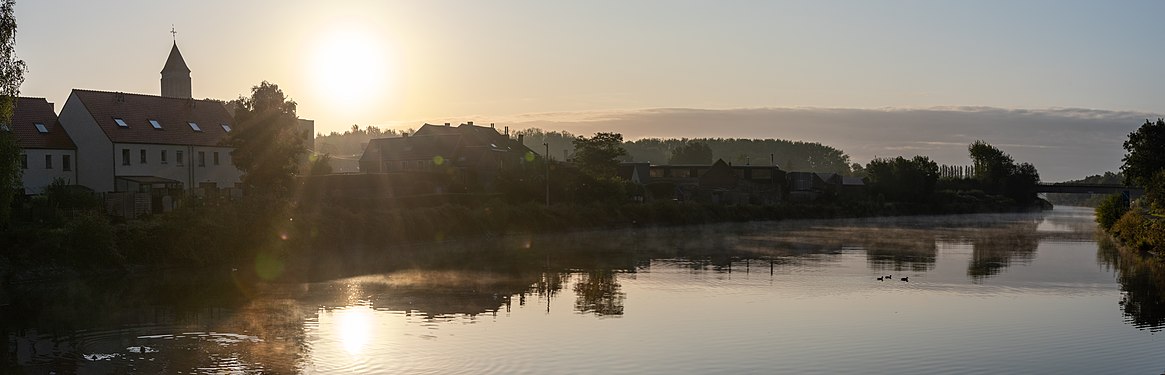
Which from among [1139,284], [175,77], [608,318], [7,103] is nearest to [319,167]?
[175,77]

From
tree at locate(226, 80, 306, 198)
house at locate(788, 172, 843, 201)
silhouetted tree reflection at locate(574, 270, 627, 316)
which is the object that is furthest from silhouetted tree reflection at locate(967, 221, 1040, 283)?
house at locate(788, 172, 843, 201)

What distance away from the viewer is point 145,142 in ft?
204

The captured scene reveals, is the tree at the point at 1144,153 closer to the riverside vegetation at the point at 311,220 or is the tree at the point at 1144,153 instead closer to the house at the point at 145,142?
the riverside vegetation at the point at 311,220

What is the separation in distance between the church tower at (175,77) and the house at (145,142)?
26359 mm

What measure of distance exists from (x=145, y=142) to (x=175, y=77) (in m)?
34.4

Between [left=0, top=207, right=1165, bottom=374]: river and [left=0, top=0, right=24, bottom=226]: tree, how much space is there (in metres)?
3.50

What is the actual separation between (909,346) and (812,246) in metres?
38.6

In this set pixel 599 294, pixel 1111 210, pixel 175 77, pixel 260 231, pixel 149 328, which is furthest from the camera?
pixel 175 77

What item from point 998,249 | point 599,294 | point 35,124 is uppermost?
point 35,124

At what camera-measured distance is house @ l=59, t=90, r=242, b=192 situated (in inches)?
2373

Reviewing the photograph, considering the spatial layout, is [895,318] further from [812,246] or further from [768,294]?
[812,246]

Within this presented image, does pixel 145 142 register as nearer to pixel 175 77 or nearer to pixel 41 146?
pixel 41 146

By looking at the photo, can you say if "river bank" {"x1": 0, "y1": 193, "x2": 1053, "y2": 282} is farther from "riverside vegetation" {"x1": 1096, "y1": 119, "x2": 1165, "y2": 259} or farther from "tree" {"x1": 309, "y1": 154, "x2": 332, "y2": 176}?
"riverside vegetation" {"x1": 1096, "y1": 119, "x2": 1165, "y2": 259}

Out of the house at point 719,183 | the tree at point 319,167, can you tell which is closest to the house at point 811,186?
the house at point 719,183
